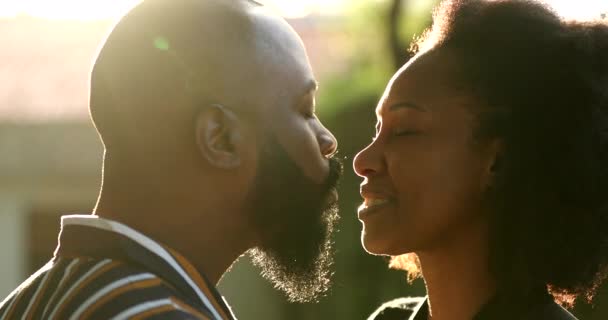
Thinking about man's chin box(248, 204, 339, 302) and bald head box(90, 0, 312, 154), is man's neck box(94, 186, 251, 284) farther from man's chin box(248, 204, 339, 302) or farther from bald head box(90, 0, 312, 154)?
man's chin box(248, 204, 339, 302)

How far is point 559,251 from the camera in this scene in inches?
142

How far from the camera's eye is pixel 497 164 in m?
3.50

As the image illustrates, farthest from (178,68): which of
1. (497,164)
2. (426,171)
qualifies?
(497,164)

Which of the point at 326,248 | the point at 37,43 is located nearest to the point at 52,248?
the point at 37,43

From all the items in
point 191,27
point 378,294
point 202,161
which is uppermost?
point 191,27

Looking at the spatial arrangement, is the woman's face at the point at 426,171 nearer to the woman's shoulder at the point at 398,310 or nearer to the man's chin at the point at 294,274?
the man's chin at the point at 294,274

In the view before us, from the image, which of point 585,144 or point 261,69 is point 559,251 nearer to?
point 585,144

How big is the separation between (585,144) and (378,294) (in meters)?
5.51

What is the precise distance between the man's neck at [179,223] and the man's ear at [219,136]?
5.5 inches

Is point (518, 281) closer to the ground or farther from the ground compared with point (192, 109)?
closer to the ground

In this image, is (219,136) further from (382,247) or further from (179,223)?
(382,247)

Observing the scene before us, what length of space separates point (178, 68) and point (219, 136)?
22 cm

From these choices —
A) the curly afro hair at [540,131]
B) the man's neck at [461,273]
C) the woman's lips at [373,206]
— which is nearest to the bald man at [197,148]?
the woman's lips at [373,206]

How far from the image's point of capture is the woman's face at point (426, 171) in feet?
11.3
